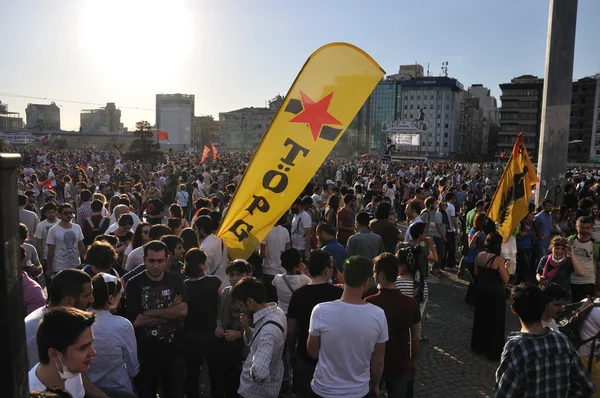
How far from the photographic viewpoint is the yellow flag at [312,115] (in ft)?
14.3

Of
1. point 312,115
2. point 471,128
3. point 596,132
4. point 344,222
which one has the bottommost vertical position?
point 344,222

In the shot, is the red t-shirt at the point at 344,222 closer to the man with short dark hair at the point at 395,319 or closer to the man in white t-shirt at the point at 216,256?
the man in white t-shirt at the point at 216,256

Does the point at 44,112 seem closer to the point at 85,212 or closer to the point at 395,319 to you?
the point at 85,212

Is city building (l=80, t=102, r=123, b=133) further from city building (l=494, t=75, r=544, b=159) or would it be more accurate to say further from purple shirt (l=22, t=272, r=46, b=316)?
purple shirt (l=22, t=272, r=46, b=316)

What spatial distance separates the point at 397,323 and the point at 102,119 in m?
184

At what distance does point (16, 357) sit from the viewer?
112cm

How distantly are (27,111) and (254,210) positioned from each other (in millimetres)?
192957

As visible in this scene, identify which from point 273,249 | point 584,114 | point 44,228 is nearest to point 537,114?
point 584,114

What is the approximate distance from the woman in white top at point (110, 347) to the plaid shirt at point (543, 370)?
8.47 feet

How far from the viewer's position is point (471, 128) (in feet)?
442

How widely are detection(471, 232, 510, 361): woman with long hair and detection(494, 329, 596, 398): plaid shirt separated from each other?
281 cm

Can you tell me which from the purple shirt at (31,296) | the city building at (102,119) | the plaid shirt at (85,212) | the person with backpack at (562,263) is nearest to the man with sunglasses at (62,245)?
the plaid shirt at (85,212)

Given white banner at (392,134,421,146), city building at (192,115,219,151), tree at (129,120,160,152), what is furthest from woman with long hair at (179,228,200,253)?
city building at (192,115,219,151)

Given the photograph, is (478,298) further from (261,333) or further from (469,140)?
(469,140)
